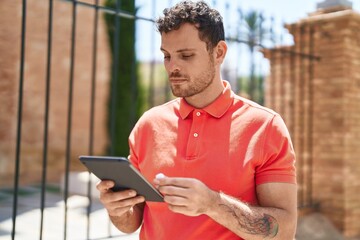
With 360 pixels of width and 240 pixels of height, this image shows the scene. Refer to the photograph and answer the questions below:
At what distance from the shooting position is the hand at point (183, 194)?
1392 millimetres

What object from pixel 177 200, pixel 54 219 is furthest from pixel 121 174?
pixel 54 219

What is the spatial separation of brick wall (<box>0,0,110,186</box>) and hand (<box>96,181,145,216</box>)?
7.93 metres

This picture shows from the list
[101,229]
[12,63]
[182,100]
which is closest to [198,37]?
[182,100]

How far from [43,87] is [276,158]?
9.07 meters

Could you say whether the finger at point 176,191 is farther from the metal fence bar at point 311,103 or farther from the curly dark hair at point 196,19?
the metal fence bar at point 311,103

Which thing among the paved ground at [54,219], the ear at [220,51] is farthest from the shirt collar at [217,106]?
the paved ground at [54,219]

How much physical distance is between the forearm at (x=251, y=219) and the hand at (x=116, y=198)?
0.26m

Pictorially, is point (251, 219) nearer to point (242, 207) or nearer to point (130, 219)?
point (242, 207)

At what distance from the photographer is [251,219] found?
61.6 inches

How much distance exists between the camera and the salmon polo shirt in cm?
161

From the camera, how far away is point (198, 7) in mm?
1716

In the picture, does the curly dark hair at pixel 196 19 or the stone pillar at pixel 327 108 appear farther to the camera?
the stone pillar at pixel 327 108

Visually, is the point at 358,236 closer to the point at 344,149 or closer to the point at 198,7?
the point at 344,149

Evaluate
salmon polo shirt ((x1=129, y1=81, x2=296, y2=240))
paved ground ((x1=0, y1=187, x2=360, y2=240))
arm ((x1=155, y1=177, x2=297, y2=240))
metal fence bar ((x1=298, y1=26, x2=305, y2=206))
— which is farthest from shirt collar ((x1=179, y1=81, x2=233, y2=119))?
metal fence bar ((x1=298, y1=26, x2=305, y2=206))
